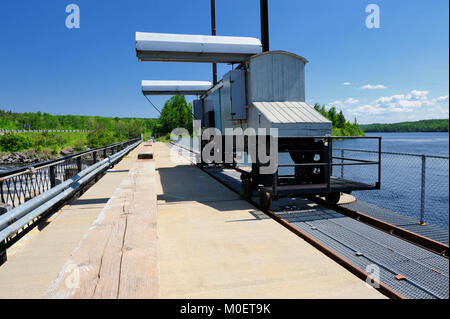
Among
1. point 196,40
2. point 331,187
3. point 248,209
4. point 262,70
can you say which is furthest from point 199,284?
point 196,40

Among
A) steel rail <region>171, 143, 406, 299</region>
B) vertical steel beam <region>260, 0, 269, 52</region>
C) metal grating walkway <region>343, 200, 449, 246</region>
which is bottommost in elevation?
metal grating walkway <region>343, 200, 449, 246</region>

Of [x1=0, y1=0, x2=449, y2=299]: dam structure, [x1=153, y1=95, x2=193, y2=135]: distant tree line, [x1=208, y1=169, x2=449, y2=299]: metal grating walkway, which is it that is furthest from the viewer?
[x1=153, y1=95, x2=193, y2=135]: distant tree line

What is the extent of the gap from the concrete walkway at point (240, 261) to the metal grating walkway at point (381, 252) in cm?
42

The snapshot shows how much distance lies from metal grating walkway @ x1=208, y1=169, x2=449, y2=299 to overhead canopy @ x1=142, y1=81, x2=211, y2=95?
9814mm

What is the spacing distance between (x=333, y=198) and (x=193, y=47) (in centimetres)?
560

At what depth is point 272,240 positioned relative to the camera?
4.48 metres

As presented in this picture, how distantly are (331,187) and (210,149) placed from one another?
329 inches

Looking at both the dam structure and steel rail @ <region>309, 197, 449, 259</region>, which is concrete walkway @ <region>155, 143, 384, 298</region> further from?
steel rail @ <region>309, 197, 449, 259</region>

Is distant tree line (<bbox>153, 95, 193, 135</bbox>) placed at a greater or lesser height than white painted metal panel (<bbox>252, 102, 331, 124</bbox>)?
greater

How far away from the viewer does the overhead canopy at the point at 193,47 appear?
7.99 metres

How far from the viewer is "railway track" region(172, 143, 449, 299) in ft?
10.4

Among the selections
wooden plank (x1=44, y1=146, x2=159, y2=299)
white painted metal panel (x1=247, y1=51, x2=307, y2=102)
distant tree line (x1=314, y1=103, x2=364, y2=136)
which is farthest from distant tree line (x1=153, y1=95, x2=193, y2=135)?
wooden plank (x1=44, y1=146, x2=159, y2=299)

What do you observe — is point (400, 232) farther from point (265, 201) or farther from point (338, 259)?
point (265, 201)
